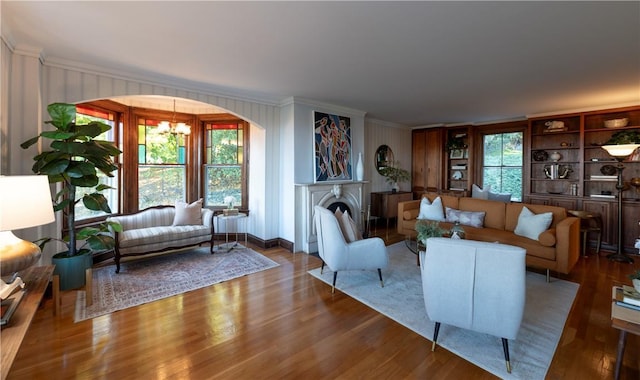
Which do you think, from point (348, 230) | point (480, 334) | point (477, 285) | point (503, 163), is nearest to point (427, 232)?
point (348, 230)

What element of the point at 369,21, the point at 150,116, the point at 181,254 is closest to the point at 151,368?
the point at 181,254

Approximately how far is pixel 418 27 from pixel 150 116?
4564mm

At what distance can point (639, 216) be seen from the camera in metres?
4.65

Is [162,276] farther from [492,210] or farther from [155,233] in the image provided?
[492,210]

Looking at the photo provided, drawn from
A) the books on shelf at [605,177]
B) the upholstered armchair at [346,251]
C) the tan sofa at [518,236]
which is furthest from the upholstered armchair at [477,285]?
the books on shelf at [605,177]

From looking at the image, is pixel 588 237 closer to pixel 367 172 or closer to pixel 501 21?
pixel 367 172

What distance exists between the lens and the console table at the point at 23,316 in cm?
125

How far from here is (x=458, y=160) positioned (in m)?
6.95

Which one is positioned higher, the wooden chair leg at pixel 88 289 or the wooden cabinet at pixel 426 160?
the wooden cabinet at pixel 426 160

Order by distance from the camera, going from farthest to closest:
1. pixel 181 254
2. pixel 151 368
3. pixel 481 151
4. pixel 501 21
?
pixel 481 151 < pixel 181 254 < pixel 501 21 < pixel 151 368

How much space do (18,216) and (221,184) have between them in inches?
147

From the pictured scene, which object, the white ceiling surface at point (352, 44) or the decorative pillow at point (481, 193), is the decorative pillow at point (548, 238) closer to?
the white ceiling surface at point (352, 44)

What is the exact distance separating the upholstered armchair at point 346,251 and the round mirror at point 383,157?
393 cm

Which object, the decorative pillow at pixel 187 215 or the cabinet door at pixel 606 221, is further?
the cabinet door at pixel 606 221
